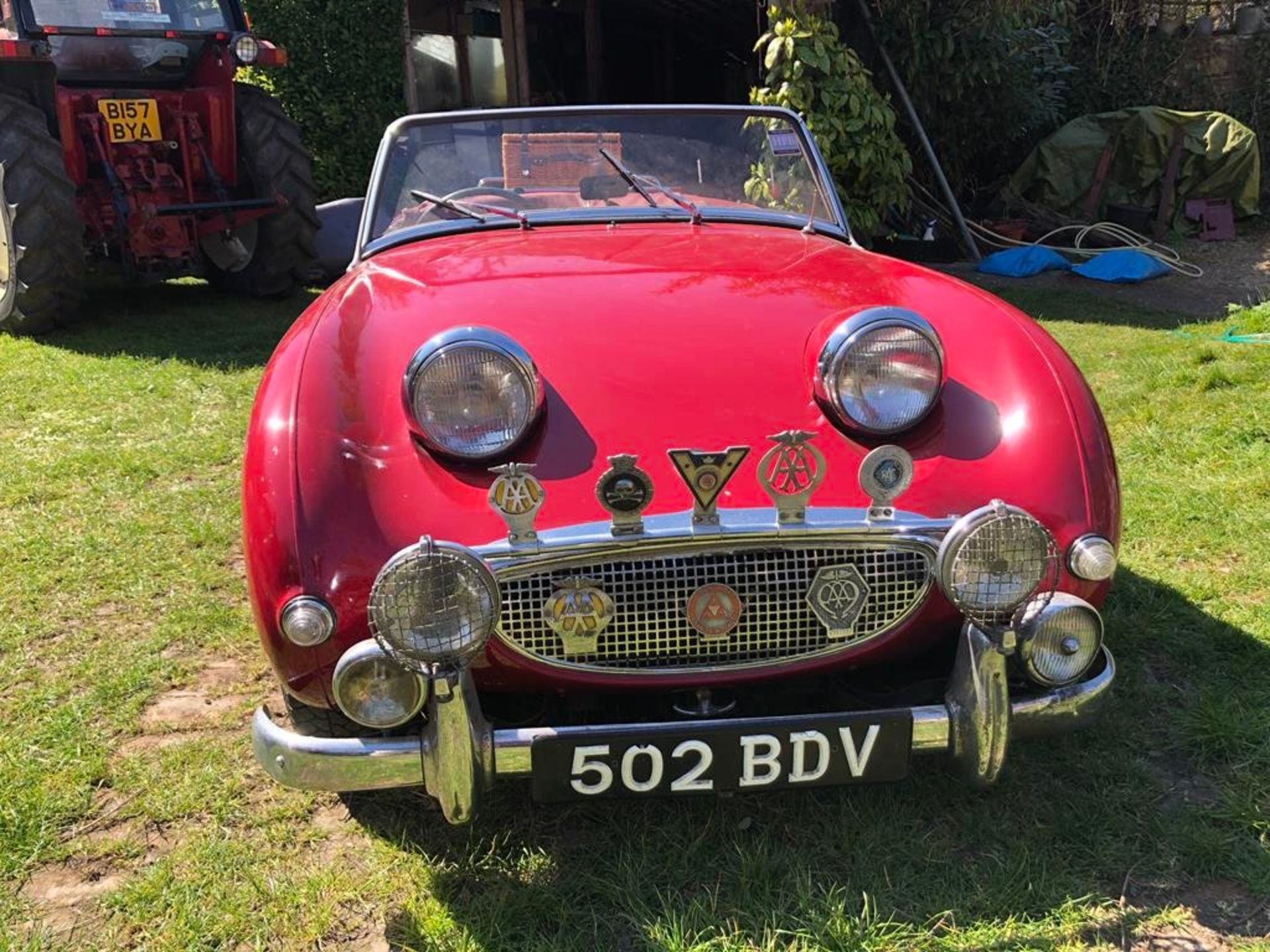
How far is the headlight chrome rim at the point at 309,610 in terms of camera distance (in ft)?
5.92

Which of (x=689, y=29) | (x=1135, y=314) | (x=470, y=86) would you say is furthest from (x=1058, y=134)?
(x=470, y=86)

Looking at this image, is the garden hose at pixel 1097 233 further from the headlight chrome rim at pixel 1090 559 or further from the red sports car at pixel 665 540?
the headlight chrome rim at pixel 1090 559

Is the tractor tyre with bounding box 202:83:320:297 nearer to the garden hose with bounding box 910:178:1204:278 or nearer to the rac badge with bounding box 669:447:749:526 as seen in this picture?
the garden hose with bounding box 910:178:1204:278

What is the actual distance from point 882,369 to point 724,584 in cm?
56

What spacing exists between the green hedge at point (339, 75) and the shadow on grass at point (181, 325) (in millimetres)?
1871

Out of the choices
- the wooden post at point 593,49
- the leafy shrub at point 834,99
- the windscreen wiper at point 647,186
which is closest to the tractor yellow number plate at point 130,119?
the leafy shrub at point 834,99

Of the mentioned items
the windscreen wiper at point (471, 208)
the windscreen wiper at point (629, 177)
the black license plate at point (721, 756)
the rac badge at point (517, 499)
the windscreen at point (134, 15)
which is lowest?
the black license plate at point (721, 756)

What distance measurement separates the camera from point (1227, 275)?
789 centimetres

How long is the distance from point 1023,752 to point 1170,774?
11.9 inches

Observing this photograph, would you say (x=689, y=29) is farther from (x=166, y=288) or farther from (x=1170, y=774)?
(x=1170, y=774)

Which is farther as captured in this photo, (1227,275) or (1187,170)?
(1187,170)

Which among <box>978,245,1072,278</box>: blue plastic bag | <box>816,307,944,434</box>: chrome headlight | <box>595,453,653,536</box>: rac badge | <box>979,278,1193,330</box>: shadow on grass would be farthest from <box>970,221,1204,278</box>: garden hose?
<box>595,453,653,536</box>: rac badge

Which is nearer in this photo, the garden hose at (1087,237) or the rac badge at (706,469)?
the rac badge at (706,469)

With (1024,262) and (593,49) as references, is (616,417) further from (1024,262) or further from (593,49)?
(593,49)
